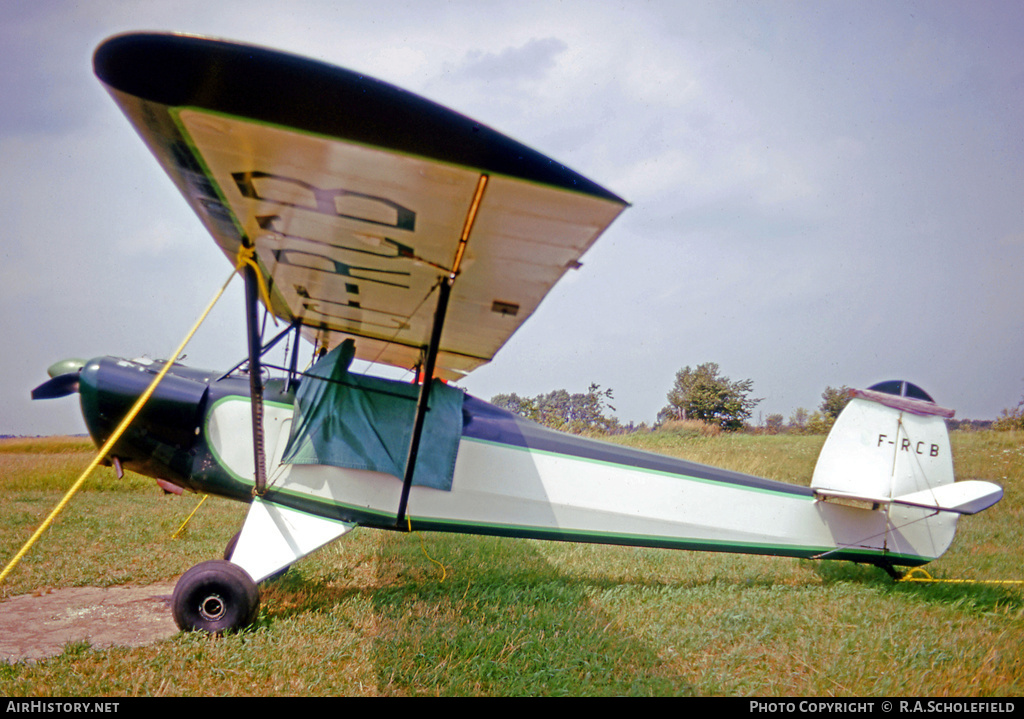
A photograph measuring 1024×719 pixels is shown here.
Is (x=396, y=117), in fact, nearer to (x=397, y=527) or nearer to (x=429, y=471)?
(x=429, y=471)

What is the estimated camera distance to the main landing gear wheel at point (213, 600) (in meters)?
3.23

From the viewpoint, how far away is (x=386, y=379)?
13.5 ft

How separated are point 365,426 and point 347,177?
2.12m

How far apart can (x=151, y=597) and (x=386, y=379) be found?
2596mm

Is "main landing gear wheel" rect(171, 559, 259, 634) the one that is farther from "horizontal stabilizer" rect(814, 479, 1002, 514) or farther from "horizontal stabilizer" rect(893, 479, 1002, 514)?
"horizontal stabilizer" rect(893, 479, 1002, 514)

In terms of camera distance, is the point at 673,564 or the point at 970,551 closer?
the point at 673,564

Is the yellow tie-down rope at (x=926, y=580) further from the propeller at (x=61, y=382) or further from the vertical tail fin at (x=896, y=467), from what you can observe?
the propeller at (x=61, y=382)

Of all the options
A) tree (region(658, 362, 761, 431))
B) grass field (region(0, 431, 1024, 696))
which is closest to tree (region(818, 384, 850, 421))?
tree (region(658, 362, 761, 431))

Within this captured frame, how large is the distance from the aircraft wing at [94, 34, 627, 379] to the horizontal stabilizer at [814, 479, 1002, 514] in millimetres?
3242

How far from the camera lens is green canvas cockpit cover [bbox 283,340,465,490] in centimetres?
384

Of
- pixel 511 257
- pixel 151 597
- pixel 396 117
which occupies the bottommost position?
pixel 151 597

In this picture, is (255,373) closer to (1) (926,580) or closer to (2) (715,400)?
(1) (926,580)

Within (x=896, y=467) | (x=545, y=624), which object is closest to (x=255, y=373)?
(x=545, y=624)
